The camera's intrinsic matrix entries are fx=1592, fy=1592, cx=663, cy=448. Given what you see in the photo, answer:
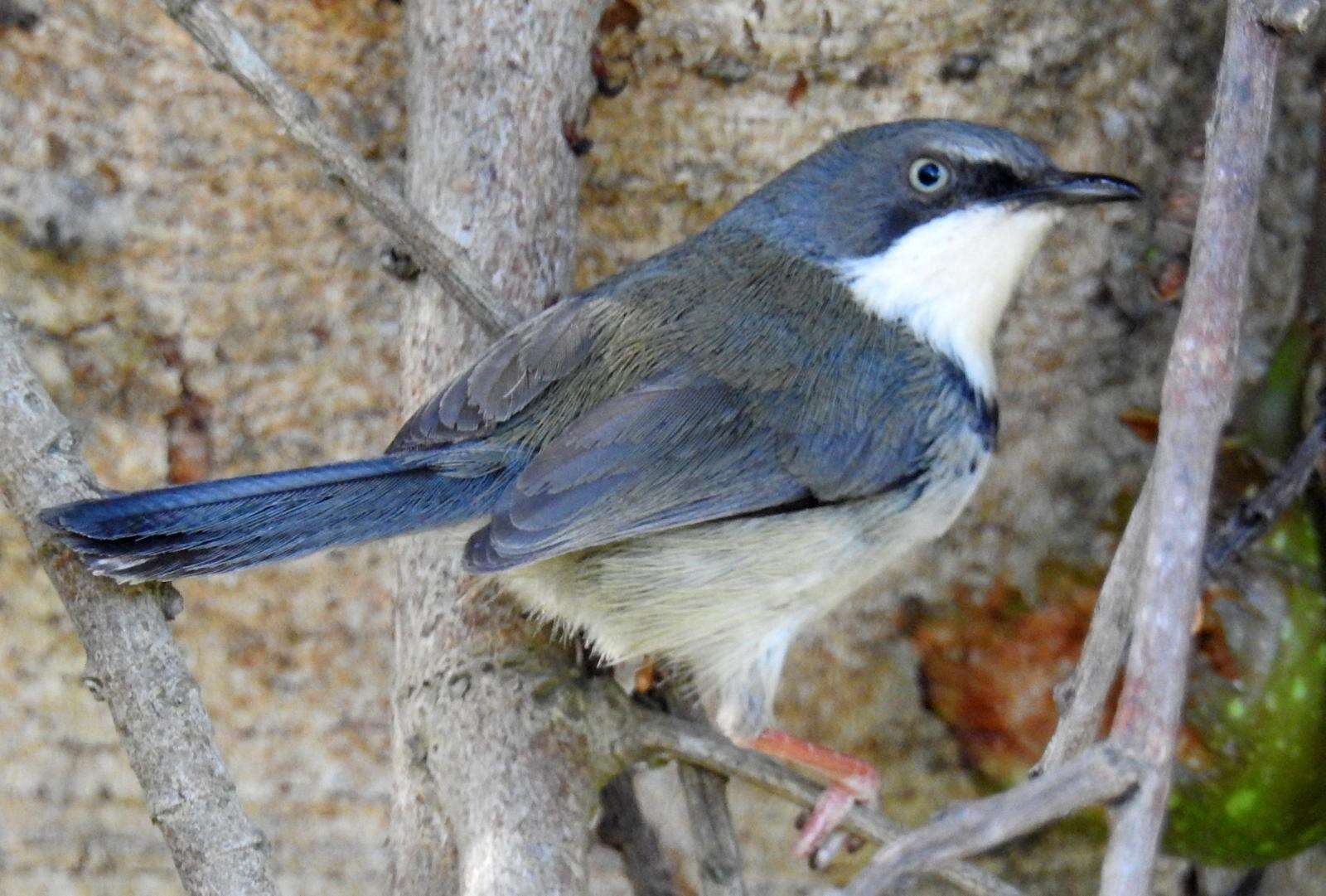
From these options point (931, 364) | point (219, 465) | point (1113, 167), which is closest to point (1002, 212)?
point (931, 364)

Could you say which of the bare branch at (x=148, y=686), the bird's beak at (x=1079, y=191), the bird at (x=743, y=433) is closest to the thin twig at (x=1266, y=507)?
the bird at (x=743, y=433)

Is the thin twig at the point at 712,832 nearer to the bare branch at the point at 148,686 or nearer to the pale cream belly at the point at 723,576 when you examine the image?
the pale cream belly at the point at 723,576

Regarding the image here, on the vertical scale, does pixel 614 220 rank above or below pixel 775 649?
above

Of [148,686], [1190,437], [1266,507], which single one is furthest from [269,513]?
[1266,507]

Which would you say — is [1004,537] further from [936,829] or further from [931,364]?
[936,829]

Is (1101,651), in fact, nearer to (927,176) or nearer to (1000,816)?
(1000,816)

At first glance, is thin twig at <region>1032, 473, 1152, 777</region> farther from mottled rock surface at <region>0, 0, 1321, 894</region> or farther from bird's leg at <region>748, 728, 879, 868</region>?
mottled rock surface at <region>0, 0, 1321, 894</region>
